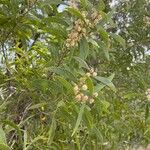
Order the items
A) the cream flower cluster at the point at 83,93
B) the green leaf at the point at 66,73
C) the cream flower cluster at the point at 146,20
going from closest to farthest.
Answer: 1. the cream flower cluster at the point at 83,93
2. the green leaf at the point at 66,73
3. the cream flower cluster at the point at 146,20

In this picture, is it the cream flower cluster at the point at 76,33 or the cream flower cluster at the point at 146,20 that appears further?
the cream flower cluster at the point at 146,20

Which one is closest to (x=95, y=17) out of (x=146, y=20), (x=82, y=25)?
(x=82, y=25)

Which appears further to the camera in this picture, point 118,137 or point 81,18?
point 118,137

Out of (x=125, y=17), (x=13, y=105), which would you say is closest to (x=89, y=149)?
(x=13, y=105)

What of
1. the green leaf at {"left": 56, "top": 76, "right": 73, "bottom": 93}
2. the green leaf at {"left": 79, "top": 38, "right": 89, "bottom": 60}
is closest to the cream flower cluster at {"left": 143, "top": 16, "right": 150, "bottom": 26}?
the green leaf at {"left": 79, "top": 38, "right": 89, "bottom": 60}

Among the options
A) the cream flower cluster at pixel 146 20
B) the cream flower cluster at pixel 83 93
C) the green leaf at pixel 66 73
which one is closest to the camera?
the cream flower cluster at pixel 83 93

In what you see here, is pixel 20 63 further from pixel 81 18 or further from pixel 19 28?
pixel 81 18

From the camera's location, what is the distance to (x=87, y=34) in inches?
71.9

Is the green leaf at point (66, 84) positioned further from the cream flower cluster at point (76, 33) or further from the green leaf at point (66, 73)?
the cream flower cluster at point (76, 33)

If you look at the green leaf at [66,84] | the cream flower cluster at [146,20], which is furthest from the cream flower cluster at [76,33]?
the cream flower cluster at [146,20]

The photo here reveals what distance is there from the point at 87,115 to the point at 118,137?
149 centimetres

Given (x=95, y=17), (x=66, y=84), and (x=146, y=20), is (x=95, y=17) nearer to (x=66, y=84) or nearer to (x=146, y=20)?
(x=66, y=84)

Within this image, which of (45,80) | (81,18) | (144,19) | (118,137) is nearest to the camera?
(81,18)

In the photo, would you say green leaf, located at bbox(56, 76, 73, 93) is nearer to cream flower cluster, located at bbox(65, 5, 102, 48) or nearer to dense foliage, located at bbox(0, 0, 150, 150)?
dense foliage, located at bbox(0, 0, 150, 150)
